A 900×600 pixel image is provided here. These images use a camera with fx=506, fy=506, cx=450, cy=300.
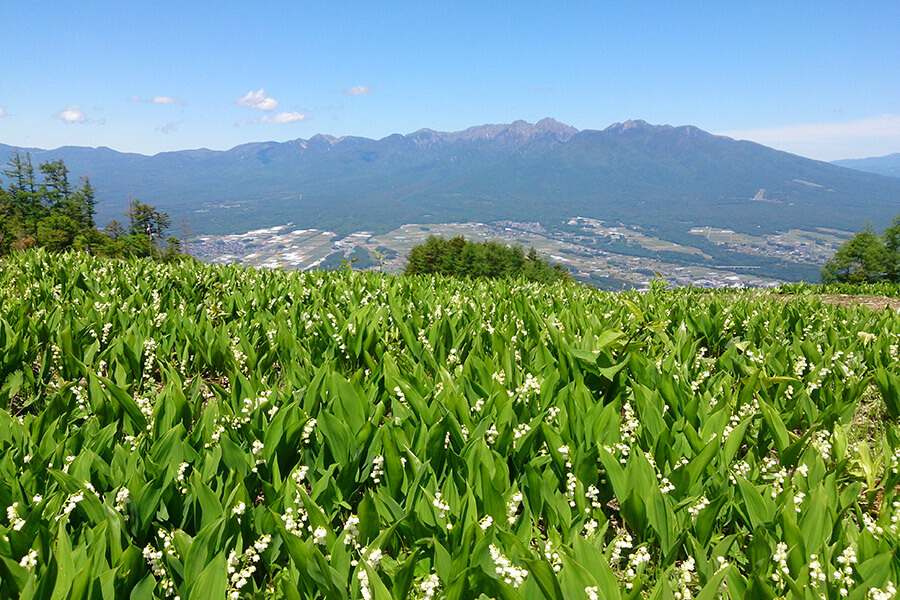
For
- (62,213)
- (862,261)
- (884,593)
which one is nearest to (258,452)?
(884,593)

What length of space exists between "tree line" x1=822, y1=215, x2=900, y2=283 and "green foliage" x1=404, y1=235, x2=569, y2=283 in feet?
123

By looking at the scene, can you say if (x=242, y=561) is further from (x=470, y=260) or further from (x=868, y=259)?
(x=868, y=259)

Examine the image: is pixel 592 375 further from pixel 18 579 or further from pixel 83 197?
pixel 83 197

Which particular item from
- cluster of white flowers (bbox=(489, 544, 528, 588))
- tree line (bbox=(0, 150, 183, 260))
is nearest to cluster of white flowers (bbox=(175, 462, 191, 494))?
cluster of white flowers (bbox=(489, 544, 528, 588))

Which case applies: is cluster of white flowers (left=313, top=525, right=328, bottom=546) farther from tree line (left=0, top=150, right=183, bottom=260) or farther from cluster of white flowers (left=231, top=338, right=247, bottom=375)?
tree line (left=0, top=150, right=183, bottom=260)

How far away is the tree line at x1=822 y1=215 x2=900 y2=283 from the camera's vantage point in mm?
65500

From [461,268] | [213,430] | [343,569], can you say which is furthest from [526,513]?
[461,268]

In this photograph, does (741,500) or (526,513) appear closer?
(526,513)

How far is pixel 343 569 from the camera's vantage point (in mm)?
1568

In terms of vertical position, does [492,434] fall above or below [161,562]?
above

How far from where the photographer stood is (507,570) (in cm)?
146

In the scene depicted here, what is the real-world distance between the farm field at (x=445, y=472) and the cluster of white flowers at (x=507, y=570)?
19 millimetres

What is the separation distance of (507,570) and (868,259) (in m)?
84.7

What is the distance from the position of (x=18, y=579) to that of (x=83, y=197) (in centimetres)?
11264
